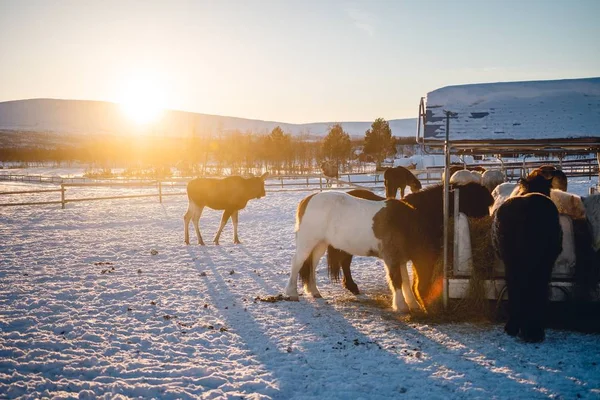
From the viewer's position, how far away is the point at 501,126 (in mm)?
5496

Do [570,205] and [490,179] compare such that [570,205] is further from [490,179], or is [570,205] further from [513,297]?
[490,179]

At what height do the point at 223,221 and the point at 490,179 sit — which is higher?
the point at 490,179

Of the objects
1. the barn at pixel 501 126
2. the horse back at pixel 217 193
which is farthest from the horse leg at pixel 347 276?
the horse back at pixel 217 193

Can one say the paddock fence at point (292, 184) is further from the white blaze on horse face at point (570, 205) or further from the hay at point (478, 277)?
the hay at point (478, 277)

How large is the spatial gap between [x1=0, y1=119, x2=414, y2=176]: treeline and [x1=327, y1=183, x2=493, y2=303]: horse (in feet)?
154

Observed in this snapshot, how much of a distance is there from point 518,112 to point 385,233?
2.47 metres

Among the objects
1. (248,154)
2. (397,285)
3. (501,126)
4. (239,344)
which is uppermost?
(248,154)

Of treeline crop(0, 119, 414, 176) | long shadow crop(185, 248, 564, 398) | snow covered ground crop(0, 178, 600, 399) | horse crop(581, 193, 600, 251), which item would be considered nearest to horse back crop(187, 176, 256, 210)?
snow covered ground crop(0, 178, 600, 399)

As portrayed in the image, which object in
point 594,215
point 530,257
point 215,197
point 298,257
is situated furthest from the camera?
point 215,197

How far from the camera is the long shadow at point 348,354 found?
3965mm

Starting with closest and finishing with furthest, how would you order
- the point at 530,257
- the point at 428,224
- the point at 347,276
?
the point at 530,257, the point at 428,224, the point at 347,276

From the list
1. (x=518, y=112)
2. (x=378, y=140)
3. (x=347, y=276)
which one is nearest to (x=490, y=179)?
(x=518, y=112)

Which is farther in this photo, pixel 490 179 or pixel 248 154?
pixel 248 154

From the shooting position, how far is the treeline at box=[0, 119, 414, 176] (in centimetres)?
→ 6081
